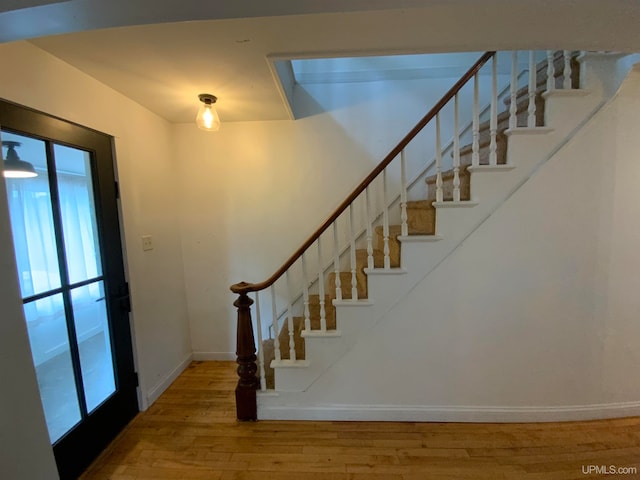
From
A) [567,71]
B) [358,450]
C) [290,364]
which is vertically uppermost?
[567,71]

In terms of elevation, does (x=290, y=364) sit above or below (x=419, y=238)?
below

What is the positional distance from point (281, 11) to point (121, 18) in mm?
503

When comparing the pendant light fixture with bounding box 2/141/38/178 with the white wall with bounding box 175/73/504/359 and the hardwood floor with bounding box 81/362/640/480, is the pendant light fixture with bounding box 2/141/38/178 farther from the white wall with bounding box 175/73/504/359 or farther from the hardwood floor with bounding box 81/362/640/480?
the hardwood floor with bounding box 81/362/640/480

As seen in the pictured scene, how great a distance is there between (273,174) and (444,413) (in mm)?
2306

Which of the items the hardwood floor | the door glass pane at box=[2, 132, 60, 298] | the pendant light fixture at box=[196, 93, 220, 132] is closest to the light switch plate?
the door glass pane at box=[2, 132, 60, 298]

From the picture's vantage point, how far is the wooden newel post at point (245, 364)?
6.09ft

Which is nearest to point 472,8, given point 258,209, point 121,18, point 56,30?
point 121,18

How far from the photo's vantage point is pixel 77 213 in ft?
5.24

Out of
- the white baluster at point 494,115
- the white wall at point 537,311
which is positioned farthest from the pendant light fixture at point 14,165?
the white baluster at point 494,115

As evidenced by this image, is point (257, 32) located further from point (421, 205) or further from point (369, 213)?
point (421, 205)

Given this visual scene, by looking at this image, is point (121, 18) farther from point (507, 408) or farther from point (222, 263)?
point (507, 408)

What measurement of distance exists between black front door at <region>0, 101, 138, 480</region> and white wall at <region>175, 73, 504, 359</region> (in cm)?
77

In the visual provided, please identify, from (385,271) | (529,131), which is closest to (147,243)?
(385,271)

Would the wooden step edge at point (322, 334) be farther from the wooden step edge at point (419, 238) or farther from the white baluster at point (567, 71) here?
the white baluster at point (567, 71)
